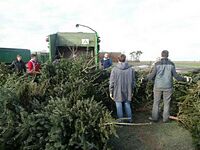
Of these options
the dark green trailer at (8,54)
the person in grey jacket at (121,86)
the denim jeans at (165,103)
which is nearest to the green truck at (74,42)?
the dark green trailer at (8,54)

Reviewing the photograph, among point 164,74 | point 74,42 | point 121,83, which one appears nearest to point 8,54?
point 74,42

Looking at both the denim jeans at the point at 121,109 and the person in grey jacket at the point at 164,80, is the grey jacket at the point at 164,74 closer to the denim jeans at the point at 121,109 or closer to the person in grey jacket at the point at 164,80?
the person in grey jacket at the point at 164,80

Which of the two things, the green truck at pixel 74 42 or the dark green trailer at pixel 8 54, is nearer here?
the green truck at pixel 74 42

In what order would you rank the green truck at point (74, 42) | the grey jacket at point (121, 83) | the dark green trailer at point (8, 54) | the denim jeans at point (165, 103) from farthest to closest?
the dark green trailer at point (8, 54) < the green truck at point (74, 42) < the denim jeans at point (165, 103) < the grey jacket at point (121, 83)

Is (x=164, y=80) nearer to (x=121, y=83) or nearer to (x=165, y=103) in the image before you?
(x=165, y=103)

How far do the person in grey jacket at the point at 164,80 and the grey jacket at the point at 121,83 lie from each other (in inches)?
22.0

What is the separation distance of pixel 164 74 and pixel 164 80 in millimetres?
143

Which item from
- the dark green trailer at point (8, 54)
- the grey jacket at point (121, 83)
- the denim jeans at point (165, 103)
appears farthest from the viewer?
the dark green trailer at point (8, 54)

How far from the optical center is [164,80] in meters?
7.39

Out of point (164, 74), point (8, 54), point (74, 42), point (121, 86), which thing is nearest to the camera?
point (121, 86)

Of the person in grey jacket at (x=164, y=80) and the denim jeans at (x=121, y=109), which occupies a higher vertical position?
the person in grey jacket at (x=164, y=80)

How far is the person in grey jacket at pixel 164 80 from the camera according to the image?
24.3ft

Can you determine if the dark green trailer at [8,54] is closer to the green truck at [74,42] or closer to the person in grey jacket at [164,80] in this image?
the green truck at [74,42]

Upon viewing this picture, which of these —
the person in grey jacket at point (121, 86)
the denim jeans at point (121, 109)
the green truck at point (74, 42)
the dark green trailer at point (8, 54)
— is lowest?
the denim jeans at point (121, 109)
